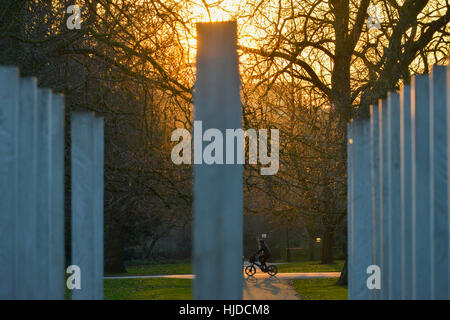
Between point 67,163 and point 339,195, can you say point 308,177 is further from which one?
point 67,163

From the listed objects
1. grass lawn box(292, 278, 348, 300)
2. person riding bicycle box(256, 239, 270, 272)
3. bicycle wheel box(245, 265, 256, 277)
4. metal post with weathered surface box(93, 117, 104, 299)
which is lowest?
bicycle wheel box(245, 265, 256, 277)

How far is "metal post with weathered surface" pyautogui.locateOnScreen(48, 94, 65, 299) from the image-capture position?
3584 millimetres

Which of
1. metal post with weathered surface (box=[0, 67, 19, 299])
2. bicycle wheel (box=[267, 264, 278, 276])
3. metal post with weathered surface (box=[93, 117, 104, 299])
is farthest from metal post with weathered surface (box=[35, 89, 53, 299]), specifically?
bicycle wheel (box=[267, 264, 278, 276])

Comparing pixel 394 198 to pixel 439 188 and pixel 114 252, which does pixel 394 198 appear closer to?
pixel 439 188

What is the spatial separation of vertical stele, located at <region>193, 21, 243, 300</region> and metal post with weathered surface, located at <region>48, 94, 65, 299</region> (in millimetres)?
1268

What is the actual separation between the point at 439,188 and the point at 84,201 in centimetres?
238

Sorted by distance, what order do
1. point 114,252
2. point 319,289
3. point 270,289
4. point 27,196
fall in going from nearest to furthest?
point 27,196
point 319,289
point 270,289
point 114,252

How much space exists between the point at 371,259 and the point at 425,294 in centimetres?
111

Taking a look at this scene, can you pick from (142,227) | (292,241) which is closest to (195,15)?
(142,227)

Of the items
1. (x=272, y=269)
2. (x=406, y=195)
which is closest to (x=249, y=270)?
(x=272, y=269)

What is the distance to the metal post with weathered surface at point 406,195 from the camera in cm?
338

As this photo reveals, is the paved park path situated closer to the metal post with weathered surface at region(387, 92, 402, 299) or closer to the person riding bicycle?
the person riding bicycle

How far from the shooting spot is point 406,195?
133 inches

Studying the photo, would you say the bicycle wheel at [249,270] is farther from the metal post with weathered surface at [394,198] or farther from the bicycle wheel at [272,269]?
the metal post with weathered surface at [394,198]
